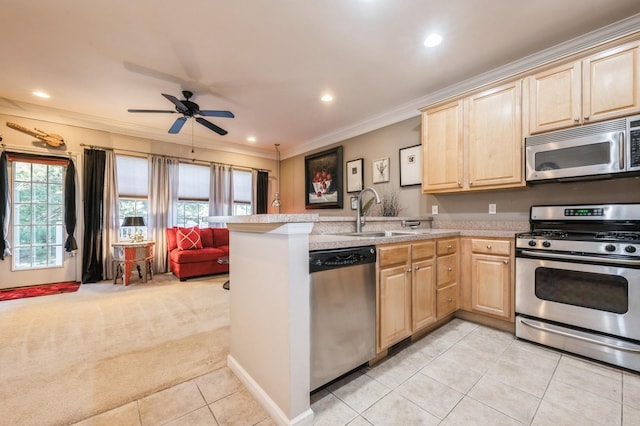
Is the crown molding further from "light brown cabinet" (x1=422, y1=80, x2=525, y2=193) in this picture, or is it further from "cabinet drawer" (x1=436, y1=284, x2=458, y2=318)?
"cabinet drawer" (x1=436, y1=284, x2=458, y2=318)

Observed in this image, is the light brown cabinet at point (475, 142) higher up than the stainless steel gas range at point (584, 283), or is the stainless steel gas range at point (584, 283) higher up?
the light brown cabinet at point (475, 142)

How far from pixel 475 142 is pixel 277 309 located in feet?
8.59

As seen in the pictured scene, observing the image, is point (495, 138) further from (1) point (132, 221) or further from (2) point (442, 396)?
(1) point (132, 221)

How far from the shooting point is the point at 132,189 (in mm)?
4805

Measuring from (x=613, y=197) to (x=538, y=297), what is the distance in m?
1.08

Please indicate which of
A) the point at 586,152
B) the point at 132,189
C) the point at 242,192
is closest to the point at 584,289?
the point at 586,152

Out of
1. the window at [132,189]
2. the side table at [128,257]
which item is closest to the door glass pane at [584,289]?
the side table at [128,257]

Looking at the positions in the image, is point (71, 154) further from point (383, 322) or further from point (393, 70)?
point (383, 322)

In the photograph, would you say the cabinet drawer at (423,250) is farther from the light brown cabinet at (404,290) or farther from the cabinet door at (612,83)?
the cabinet door at (612,83)

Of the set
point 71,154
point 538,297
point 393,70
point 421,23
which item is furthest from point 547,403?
point 71,154

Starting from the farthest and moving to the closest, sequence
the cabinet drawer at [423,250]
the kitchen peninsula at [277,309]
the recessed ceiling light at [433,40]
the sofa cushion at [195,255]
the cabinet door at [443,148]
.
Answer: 1. the sofa cushion at [195,255]
2. the cabinet door at [443,148]
3. the recessed ceiling light at [433,40]
4. the cabinet drawer at [423,250]
5. the kitchen peninsula at [277,309]

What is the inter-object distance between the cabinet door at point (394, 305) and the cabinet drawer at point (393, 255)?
48 mm

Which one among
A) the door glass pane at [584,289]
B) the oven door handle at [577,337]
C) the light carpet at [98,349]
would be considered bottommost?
the light carpet at [98,349]

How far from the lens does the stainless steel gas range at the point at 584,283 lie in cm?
184
